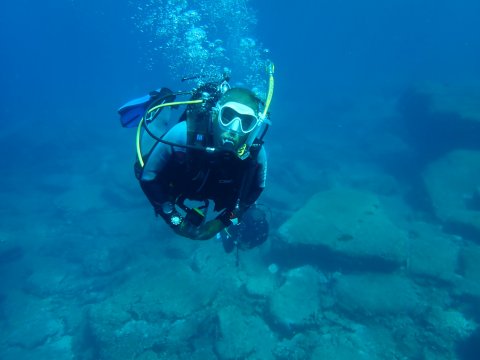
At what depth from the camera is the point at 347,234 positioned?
9.10 meters

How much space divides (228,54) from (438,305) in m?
44.7

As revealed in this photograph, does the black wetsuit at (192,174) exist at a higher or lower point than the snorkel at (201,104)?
lower

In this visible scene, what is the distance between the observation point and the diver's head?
9.57 feet

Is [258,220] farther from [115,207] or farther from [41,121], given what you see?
[41,121]

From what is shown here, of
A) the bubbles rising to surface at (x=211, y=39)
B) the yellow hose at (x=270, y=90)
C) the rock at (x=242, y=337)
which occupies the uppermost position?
the bubbles rising to surface at (x=211, y=39)

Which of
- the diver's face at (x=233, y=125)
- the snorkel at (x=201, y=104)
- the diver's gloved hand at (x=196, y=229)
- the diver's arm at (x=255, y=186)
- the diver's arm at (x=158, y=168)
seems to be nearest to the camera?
the diver's face at (x=233, y=125)

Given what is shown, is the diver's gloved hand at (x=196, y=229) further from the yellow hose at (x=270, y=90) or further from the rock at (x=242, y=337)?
the rock at (x=242, y=337)

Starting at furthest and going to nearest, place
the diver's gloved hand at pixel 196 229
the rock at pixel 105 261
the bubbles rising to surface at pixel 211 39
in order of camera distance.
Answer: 1. the bubbles rising to surface at pixel 211 39
2. the rock at pixel 105 261
3. the diver's gloved hand at pixel 196 229

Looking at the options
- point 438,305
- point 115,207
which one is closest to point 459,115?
point 438,305

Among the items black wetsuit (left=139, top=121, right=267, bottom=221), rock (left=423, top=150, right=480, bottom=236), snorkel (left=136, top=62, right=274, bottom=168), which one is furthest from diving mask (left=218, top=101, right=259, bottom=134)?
rock (left=423, top=150, right=480, bottom=236)

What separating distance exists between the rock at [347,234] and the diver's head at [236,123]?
6.58m

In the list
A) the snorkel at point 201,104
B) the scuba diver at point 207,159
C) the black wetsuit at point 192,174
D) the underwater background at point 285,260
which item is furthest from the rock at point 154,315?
the snorkel at point 201,104

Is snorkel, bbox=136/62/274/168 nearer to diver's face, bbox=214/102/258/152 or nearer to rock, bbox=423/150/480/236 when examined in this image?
diver's face, bbox=214/102/258/152

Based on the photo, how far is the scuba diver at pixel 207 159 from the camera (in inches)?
118
